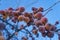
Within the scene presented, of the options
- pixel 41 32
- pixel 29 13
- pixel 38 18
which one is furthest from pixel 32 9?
pixel 41 32

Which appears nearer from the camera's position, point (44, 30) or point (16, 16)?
point (44, 30)

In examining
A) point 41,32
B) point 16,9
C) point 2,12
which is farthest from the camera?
point 16,9

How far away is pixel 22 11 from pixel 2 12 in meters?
0.25

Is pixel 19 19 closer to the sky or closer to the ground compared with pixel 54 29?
closer to the sky

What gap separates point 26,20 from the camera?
2.03 m

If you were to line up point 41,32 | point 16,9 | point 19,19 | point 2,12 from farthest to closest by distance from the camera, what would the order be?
point 16,9 → point 2,12 → point 19,19 → point 41,32

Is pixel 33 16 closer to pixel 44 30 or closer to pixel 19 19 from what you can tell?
pixel 19 19

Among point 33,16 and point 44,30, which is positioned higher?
point 33,16

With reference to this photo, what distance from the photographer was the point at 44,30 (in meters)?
1.80

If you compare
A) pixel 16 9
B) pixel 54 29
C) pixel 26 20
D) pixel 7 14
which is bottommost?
pixel 54 29

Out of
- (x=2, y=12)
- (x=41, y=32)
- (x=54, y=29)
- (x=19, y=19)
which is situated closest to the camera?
(x=54, y=29)

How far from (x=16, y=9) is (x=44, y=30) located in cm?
67

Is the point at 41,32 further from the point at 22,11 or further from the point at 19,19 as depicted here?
the point at 22,11

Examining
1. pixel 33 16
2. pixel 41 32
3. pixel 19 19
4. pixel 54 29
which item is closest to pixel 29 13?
pixel 33 16
